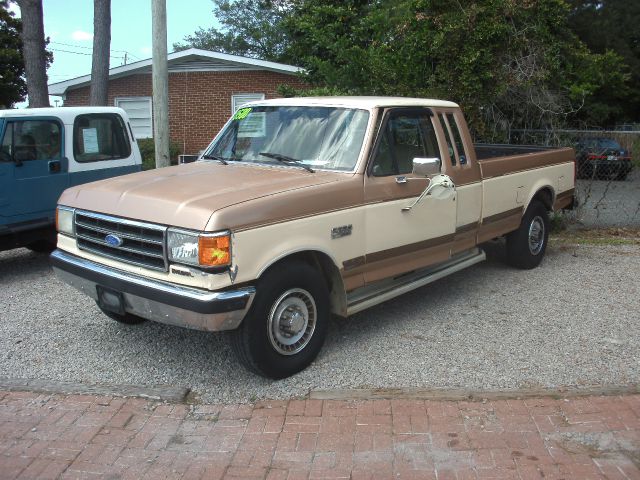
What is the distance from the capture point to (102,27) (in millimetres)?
13562

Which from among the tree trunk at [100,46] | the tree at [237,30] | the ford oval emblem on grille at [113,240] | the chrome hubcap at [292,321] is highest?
the tree at [237,30]

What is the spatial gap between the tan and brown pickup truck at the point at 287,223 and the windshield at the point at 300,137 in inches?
0.5

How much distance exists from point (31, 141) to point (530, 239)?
574cm

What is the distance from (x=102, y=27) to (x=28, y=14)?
58.8 inches

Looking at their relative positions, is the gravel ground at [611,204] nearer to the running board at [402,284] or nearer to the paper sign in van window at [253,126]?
the running board at [402,284]

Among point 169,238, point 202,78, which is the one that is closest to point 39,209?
point 169,238

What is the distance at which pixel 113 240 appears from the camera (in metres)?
4.27

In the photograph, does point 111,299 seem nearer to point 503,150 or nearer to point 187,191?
point 187,191

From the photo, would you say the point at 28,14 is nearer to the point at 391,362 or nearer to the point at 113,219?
the point at 113,219

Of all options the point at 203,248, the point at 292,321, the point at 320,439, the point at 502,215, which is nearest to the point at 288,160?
the point at 292,321

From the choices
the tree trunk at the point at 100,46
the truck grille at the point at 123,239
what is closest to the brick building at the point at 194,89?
the tree trunk at the point at 100,46

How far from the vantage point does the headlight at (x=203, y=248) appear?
12.3 ft

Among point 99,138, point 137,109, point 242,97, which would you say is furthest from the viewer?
point 137,109

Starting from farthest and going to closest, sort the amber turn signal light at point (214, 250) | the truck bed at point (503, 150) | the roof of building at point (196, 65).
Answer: the roof of building at point (196, 65) < the truck bed at point (503, 150) < the amber turn signal light at point (214, 250)
